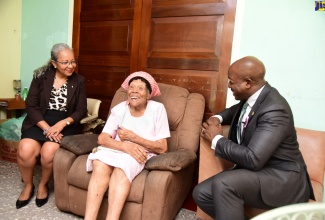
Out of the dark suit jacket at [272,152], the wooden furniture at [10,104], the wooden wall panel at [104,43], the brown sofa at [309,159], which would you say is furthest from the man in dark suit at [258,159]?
the wooden furniture at [10,104]

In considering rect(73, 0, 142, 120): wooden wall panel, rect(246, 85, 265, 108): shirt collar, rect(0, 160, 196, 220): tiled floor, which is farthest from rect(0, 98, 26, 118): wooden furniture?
rect(246, 85, 265, 108): shirt collar

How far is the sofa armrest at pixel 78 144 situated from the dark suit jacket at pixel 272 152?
986mm

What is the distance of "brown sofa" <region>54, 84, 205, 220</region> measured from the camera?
5.16 feet

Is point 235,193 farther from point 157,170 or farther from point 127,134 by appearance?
point 127,134

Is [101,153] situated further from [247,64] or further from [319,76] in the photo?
[319,76]

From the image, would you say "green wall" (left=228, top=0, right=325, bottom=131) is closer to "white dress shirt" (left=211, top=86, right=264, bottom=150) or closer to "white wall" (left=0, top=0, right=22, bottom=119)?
"white dress shirt" (left=211, top=86, right=264, bottom=150)

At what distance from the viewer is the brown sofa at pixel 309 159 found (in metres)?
1.62

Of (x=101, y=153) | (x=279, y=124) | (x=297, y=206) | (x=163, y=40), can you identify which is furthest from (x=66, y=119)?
(x=297, y=206)

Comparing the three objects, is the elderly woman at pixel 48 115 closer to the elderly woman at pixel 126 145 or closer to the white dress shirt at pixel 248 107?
the elderly woman at pixel 126 145

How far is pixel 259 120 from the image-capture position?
138 centimetres

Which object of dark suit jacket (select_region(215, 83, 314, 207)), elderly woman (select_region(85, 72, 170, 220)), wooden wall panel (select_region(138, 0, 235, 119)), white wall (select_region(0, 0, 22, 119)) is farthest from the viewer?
white wall (select_region(0, 0, 22, 119))

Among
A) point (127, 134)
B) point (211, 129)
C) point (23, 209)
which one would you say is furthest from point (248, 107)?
point (23, 209)

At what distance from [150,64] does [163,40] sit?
262 mm

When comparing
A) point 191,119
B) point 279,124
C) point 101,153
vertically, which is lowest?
point 101,153
